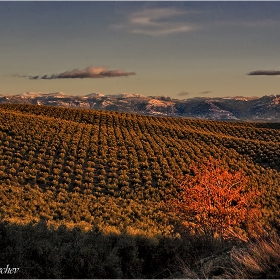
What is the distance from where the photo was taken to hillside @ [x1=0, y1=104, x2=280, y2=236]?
22.5 meters

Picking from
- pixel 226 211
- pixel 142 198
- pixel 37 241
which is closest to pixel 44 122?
pixel 142 198

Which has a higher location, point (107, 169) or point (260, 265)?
point (260, 265)

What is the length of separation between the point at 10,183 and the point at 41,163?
7.28 m

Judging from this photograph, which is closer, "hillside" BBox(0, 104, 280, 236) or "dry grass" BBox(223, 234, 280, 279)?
"dry grass" BBox(223, 234, 280, 279)

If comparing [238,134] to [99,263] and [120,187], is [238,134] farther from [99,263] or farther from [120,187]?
[99,263]

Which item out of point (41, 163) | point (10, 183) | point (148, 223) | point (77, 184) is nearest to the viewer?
point (148, 223)

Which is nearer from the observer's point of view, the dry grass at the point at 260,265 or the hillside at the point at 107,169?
the dry grass at the point at 260,265

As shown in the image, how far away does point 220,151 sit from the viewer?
49.7m

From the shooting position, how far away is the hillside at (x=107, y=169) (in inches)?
885

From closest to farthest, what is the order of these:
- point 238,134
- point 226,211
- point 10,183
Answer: point 226,211 → point 10,183 → point 238,134

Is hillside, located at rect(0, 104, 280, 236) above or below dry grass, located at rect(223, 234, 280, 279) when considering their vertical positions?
below

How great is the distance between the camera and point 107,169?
37.2 m

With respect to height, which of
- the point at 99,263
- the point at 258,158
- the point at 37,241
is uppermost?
the point at 37,241

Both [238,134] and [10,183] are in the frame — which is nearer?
[10,183]
